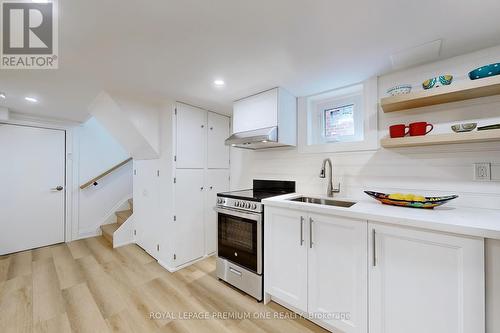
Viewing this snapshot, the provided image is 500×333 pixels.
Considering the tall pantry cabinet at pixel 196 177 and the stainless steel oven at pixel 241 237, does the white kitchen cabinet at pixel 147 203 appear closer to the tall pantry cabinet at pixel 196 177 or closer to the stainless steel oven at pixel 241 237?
the tall pantry cabinet at pixel 196 177

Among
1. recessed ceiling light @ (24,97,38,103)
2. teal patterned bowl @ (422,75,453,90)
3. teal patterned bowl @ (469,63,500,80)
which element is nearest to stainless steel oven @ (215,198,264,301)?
teal patterned bowl @ (422,75,453,90)

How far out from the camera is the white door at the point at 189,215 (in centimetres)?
250

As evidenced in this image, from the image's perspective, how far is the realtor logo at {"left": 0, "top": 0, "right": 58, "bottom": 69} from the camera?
1071 millimetres

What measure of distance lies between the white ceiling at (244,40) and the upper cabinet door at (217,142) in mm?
865

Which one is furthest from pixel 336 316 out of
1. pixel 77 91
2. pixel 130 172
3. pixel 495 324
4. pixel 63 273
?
pixel 130 172

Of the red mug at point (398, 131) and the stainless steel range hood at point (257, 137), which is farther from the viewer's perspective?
the stainless steel range hood at point (257, 137)

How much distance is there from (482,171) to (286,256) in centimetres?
155

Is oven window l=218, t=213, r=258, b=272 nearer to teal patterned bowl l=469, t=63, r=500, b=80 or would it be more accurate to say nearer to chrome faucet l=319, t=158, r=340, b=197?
chrome faucet l=319, t=158, r=340, b=197

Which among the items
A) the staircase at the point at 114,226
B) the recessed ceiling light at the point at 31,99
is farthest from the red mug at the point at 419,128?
the staircase at the point at 114,226

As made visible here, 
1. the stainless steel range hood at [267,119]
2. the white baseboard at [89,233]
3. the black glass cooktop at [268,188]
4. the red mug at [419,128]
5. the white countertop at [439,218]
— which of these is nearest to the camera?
the white countertop at [439,218]

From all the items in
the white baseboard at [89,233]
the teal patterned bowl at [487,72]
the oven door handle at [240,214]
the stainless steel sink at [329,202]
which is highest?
the teal patterned bowl at [487,72]

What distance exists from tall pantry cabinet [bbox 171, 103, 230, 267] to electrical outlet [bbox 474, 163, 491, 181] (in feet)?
8.66

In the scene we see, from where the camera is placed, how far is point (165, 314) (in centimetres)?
172

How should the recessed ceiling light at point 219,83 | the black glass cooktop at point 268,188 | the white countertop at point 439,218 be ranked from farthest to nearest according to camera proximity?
1. the black glass cooktop at point 268,188
2. the recessed ceiling light at point 219,83
3. the white countertop at point 439,218
